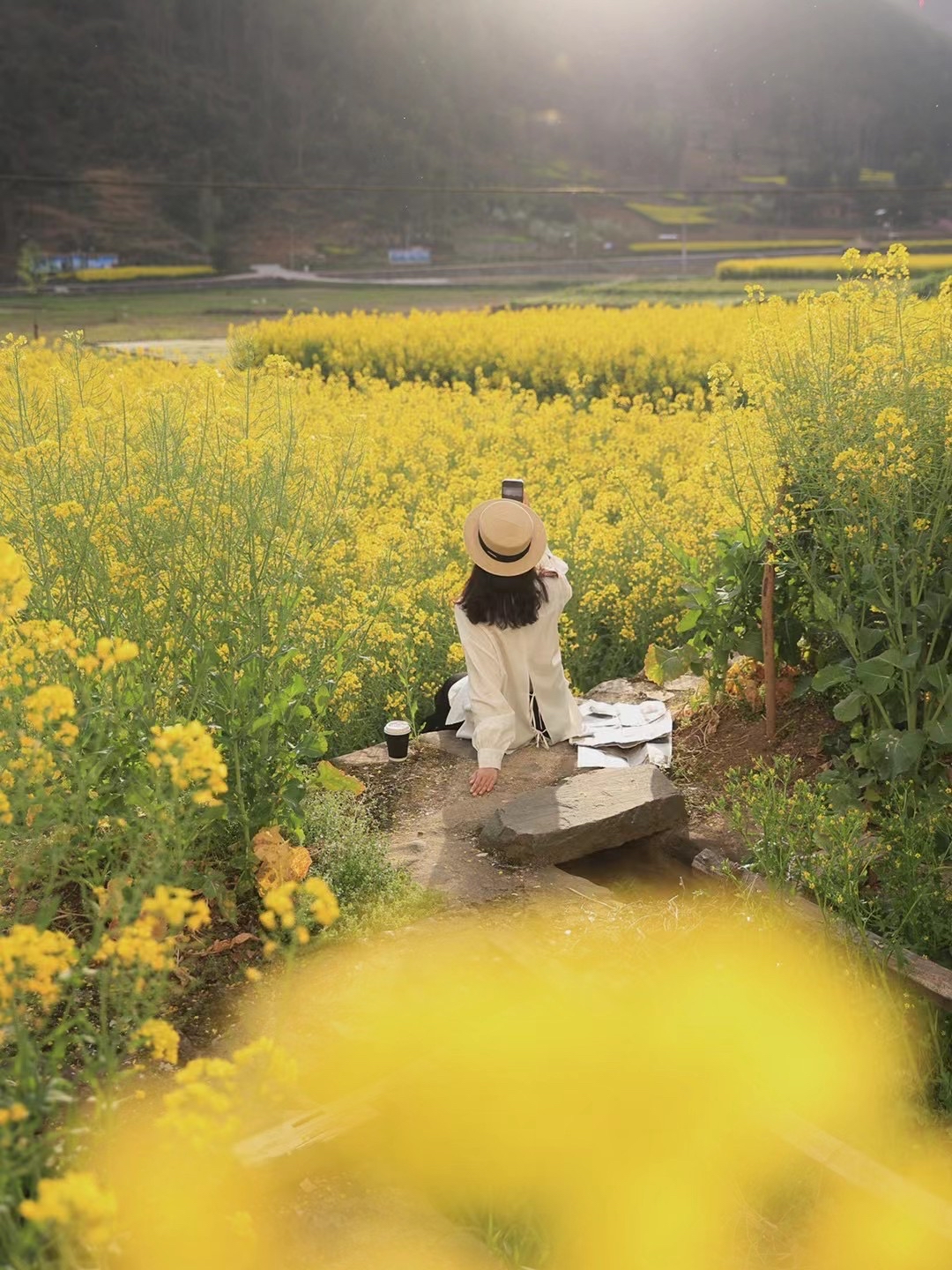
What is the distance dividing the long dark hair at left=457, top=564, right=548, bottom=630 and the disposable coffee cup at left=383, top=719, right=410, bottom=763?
54cm

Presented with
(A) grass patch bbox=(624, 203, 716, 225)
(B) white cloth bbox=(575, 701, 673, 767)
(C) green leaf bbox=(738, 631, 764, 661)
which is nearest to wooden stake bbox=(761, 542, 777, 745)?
(C) green leaf bbox=(738, 631, 764, 661)

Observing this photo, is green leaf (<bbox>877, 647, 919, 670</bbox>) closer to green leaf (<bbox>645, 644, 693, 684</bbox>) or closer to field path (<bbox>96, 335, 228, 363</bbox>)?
green leaf (<bbox>645, 644, 693, 684</bbox>)

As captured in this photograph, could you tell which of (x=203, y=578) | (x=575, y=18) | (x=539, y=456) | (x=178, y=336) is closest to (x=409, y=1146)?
(x=203, y=578)

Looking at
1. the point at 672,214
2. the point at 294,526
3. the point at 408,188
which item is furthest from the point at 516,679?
the point at 672,214

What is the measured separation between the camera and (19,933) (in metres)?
1.96

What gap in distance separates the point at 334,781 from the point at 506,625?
990mm

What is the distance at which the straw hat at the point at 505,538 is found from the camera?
4633mm

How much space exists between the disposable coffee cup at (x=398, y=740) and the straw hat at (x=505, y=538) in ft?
2.52

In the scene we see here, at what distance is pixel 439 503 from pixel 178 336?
70.1ft

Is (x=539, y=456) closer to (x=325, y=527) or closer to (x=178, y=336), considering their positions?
(x=325, y=527)

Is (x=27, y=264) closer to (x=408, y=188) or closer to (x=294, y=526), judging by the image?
(x=408, y=188)

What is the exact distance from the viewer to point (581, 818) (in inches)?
171

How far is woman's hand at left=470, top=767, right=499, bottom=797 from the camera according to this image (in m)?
4.77

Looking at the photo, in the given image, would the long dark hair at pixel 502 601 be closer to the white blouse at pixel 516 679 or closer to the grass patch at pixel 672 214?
the white blouse at pixel 516 679
